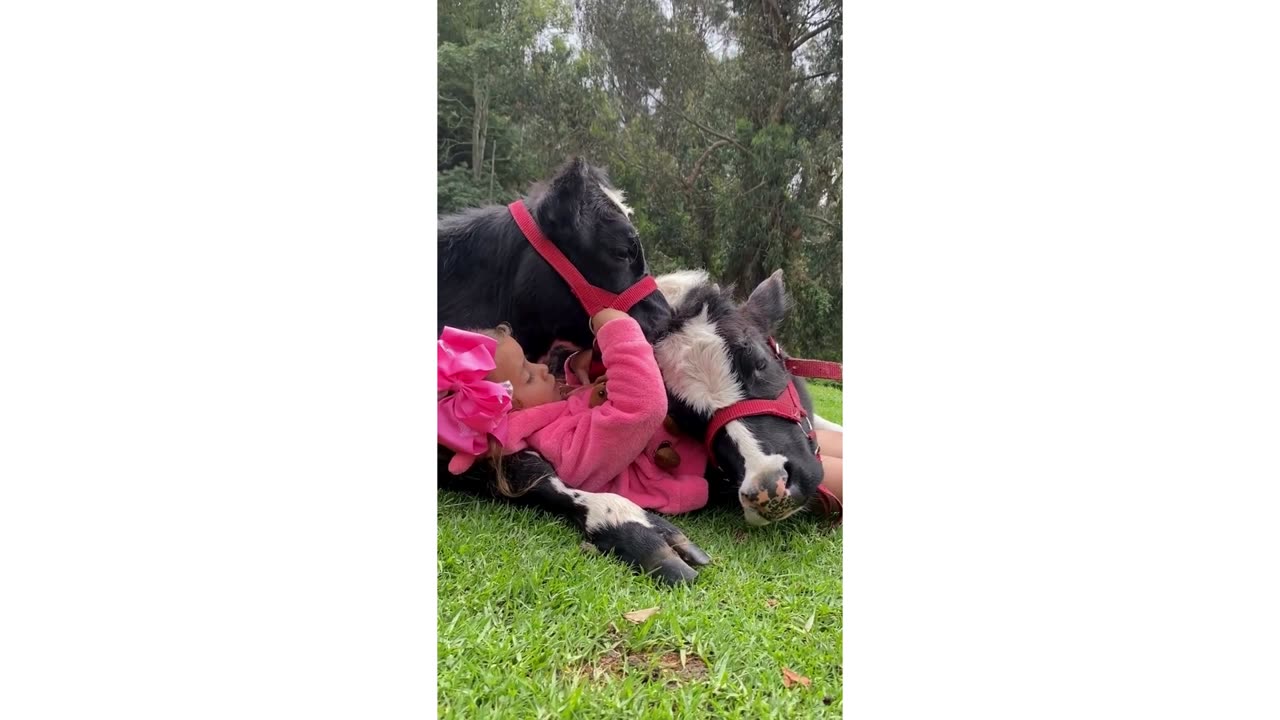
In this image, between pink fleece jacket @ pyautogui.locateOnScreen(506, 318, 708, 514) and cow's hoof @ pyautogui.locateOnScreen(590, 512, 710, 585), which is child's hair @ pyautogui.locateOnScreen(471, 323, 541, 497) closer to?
pink fleece jacket @ pyautogui.locateOnScreen(506, 318, 708, 514)

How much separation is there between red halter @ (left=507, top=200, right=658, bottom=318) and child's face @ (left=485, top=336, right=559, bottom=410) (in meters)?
0.21

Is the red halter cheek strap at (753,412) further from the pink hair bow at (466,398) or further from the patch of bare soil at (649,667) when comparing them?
the patch of bare soil at (649,667)

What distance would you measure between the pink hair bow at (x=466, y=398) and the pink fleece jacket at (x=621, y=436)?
0.09m

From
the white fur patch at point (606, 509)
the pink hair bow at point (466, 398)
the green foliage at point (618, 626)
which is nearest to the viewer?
the green foliage at point (618, 626)

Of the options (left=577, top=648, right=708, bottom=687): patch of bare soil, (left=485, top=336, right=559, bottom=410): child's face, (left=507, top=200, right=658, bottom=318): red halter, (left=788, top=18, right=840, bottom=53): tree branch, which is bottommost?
(left=577, top=648, right=708, bottom=687): patch of bare soil

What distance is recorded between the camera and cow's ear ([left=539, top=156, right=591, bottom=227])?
211 centimetres

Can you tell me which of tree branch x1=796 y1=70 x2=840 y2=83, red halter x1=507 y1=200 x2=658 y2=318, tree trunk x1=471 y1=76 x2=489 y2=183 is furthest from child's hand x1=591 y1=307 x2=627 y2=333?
tree branch x1=796 y1=70 x2=840 y2=83

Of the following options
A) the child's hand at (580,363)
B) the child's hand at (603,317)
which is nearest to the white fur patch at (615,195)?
the child's hand at (603,317)

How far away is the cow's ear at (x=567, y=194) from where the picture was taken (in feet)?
6.93

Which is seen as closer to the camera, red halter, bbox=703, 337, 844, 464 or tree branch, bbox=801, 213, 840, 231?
tree branch, bbox=801, 213, 840, 231

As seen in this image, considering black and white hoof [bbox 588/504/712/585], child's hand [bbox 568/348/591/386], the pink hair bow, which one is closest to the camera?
black and white hoof [bbox 588/504/712/585]

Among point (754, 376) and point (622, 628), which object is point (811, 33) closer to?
point (754, 376)

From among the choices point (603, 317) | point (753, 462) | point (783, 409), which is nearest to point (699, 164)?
point (603, 317)
